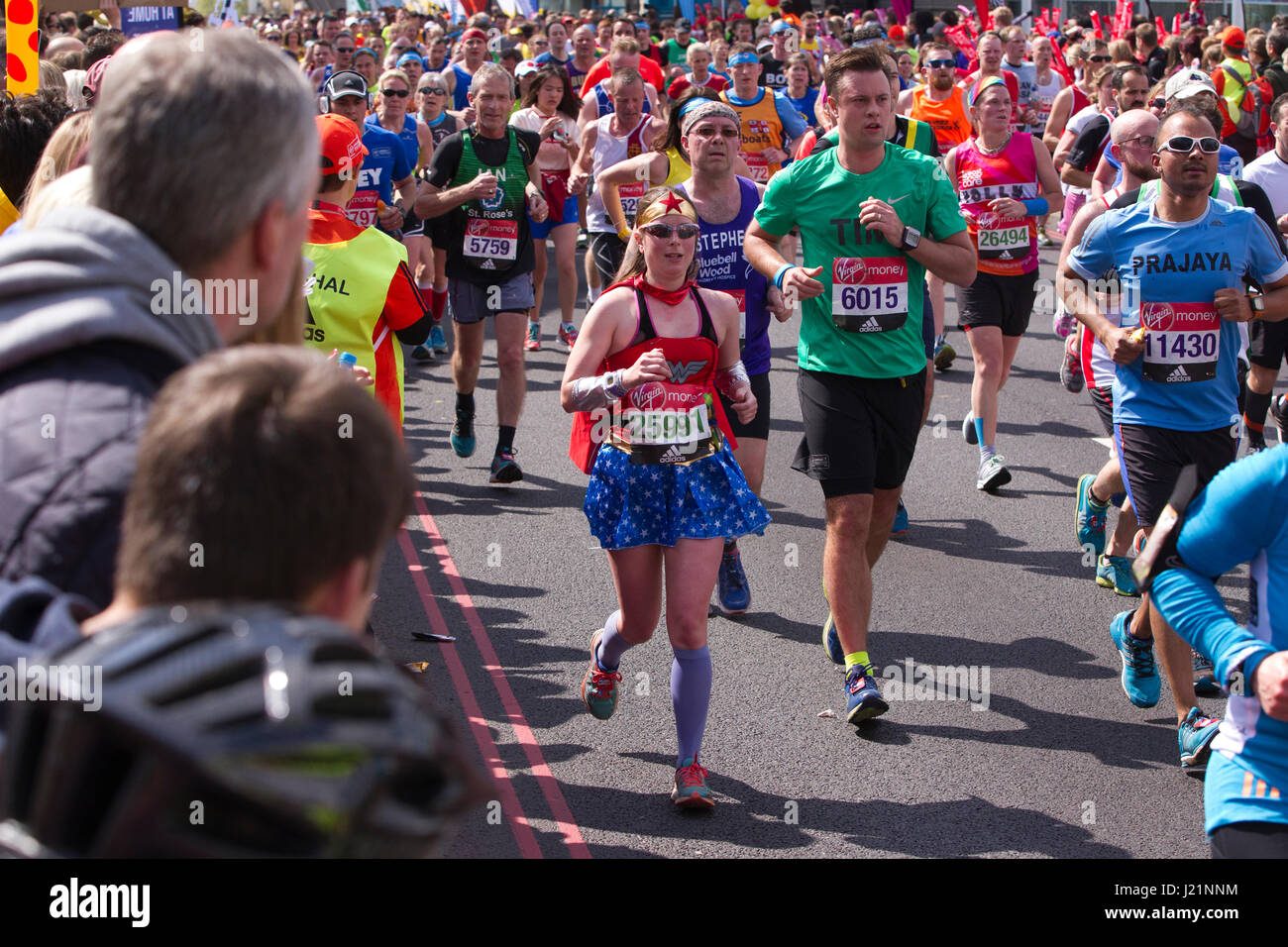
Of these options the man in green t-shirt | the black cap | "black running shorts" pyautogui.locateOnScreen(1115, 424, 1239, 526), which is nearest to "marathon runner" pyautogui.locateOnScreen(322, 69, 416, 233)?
the black cap

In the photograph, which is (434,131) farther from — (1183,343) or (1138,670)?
(1138,670)

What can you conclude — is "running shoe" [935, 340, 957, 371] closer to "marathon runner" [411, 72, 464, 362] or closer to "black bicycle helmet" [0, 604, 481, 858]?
"marathon runner" [411, 72, 464, 362]

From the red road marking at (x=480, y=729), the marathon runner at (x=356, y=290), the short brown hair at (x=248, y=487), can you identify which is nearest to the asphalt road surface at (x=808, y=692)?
the red road marking at (x=480, y=729)

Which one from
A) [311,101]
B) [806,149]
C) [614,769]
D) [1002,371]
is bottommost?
[614,769]

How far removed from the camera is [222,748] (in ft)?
3.01

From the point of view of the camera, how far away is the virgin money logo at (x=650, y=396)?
15.3ft

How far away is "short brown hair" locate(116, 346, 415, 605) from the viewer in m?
1.10

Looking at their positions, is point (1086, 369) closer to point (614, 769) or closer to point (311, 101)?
point (614, 769)

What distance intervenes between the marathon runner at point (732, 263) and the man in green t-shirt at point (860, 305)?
0.91 meters

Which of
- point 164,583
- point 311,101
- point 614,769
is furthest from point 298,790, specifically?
point 614,769

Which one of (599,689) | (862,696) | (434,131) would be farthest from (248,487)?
(434,131)

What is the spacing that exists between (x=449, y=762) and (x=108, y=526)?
46 cm

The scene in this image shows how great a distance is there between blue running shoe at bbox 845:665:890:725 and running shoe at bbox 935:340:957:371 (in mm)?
6087

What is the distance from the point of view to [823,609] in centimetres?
641
